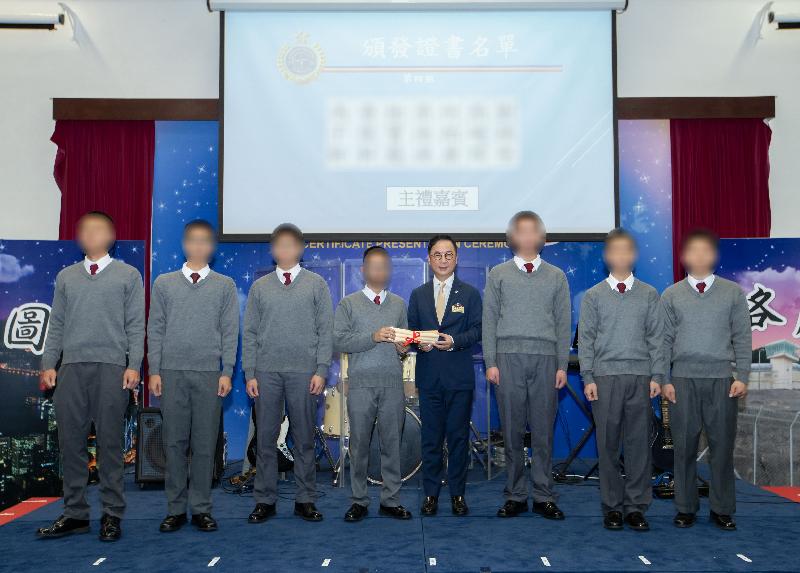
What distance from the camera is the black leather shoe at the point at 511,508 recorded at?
3664mm

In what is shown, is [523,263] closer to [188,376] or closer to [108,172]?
[188,376]

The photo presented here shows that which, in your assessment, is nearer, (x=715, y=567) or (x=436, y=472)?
(x=715, y=567)

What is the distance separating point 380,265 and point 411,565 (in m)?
1.56

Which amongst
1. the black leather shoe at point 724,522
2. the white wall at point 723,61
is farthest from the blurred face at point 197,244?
the white wall at point 723,61

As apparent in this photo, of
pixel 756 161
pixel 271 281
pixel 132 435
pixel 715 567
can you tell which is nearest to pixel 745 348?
pixel 715 567

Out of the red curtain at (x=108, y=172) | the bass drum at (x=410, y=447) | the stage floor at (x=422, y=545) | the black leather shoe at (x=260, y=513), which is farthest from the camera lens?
the red curtain at (x=108, y=172)

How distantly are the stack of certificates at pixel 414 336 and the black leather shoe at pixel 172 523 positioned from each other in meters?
1.43

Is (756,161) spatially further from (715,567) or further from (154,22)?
(154,22)

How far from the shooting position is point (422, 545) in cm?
320

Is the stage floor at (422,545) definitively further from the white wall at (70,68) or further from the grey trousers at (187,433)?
the white wall at (70,68)

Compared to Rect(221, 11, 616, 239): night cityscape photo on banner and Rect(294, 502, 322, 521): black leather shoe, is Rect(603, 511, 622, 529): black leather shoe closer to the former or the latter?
Rect(294, 502, 322, 521): black leather shoe

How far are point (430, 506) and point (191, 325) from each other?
5.29 feet

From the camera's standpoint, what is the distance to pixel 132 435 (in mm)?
5219

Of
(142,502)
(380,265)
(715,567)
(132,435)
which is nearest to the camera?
(715,567)
